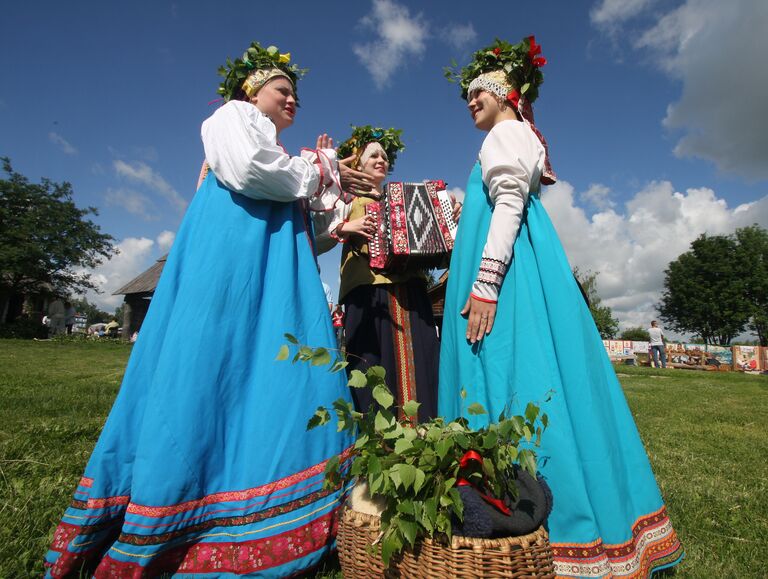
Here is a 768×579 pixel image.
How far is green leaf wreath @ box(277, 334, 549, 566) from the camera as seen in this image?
1.12 meters

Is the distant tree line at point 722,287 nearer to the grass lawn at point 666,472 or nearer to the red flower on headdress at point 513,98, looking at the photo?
the grass lawn at point 666,472

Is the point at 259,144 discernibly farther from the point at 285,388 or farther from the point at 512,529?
the point at 512,529

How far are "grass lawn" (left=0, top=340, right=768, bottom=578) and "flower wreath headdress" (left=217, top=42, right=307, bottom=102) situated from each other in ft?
7.98

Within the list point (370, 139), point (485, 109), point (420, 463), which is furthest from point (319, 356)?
point (370, 139)

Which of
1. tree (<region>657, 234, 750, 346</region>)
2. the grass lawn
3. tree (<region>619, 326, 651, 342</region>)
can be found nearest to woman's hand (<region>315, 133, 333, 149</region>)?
the grass lawn

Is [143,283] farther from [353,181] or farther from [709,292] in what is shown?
[709,292]

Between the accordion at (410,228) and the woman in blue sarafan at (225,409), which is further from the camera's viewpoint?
the accordion at (410,228)

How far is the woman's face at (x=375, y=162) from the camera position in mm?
3033

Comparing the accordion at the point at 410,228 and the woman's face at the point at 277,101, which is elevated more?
the woman's face at the point at 277,101

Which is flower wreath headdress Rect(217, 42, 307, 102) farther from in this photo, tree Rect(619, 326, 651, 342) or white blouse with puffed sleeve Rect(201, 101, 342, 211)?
tree Rect(619, 326, 651, 342)

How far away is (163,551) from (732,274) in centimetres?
5129

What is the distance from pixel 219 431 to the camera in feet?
5.63

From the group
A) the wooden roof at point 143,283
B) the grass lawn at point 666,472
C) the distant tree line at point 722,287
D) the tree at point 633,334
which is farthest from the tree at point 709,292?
the wooden roof at point 143,283

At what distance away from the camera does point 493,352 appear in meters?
1.82
